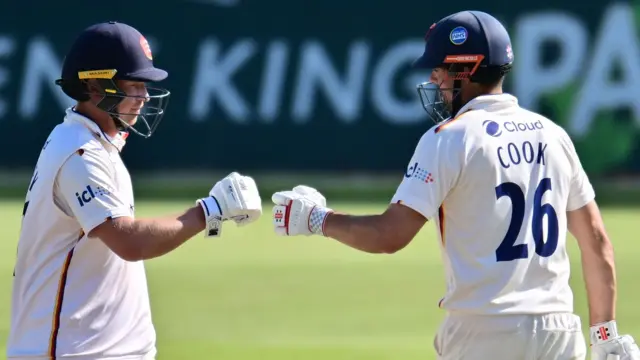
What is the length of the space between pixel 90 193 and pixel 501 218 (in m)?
1.69

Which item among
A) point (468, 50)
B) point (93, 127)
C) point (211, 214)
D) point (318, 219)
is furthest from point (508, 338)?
point (93, 127)

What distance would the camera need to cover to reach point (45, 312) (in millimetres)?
5363

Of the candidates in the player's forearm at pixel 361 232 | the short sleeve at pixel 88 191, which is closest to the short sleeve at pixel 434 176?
the player's forearm at pixel 361 232

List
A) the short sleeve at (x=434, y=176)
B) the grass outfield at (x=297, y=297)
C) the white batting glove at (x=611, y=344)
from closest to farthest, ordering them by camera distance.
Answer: the short sleeve at (x=434, y=176) → the white batting glove at (x=611, y=344) → the grass outfield at (x=297, y=297)

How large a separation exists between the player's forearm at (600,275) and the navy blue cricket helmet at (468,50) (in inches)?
34.7

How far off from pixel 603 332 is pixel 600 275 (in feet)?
0.84

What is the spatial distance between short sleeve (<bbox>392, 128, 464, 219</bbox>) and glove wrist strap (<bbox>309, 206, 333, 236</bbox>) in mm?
447

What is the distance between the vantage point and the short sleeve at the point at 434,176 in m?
5.26

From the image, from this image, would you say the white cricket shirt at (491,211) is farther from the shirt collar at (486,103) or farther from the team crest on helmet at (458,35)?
the team crest on helmet at (458,35)

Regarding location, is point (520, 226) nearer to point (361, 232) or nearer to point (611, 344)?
point (361, 232)

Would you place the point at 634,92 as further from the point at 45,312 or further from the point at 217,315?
the point at 45,312

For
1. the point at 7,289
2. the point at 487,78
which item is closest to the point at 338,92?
the point at 7,289

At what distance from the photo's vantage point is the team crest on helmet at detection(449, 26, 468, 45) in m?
5.57

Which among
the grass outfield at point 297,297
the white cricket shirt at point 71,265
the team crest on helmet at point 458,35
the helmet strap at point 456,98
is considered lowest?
the grass outfield at point 297,297
